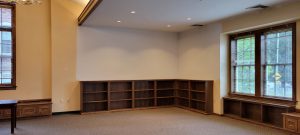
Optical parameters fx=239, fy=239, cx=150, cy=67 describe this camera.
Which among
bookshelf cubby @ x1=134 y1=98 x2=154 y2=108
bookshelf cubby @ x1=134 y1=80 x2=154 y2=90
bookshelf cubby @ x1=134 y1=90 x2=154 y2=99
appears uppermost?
bookshelf cubby @ x1=134 y1=80 x2=154 y2=90

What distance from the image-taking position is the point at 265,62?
18.8ft

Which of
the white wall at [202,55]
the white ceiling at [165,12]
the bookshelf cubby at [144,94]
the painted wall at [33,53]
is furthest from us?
the bookshelf cubby at [144,94]

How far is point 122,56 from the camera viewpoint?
25.1 ft

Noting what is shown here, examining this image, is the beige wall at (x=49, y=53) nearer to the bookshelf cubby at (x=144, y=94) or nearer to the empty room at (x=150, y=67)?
the empty room at (x=150, y=67)

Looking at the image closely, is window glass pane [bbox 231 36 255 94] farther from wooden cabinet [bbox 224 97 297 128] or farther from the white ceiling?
the white ceiling

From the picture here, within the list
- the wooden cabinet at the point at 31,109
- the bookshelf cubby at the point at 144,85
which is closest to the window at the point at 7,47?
the wooden cabinet at the point at 31,109

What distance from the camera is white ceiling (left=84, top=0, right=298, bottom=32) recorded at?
15.8 ft

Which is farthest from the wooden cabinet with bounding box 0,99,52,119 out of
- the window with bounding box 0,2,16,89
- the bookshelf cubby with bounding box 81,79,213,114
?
the bookshelf cubby with bounding box 81,79,213,114

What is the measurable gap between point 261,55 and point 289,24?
96cm

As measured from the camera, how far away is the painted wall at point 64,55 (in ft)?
22.2

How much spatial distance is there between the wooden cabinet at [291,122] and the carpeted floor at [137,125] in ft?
0.62

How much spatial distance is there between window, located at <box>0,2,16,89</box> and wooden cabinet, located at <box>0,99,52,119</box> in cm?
66

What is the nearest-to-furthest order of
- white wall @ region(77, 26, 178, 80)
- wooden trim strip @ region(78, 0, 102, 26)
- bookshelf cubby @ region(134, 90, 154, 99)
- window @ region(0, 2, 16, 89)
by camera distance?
wooden trim strip @ region(78, 0, 102, 26) → window @ region(0, 2, 16, 89) → white wall @ region(77, 26, 178, 80) → bookshelf cubby @ region(134, 90, 154, 99)

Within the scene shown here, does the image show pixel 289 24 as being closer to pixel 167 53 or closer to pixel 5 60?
pixel 167 53
